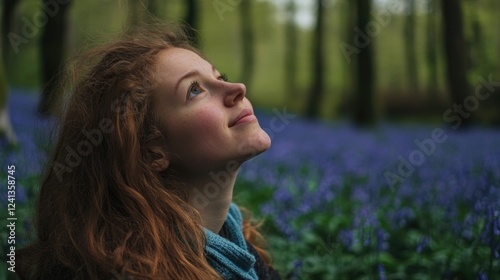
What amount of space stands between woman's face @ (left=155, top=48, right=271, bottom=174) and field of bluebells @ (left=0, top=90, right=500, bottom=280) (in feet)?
2.61

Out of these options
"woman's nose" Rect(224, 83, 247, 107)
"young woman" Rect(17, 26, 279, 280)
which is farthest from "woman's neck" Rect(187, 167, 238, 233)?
"woman's nose" Rect(224, 83, 247, 107)

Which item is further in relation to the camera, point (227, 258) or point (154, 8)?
point (154, 8)

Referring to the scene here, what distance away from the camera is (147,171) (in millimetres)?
1745

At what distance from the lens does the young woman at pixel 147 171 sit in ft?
5.45

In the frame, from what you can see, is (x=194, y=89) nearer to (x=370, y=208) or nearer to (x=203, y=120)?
(x=203, y=120)

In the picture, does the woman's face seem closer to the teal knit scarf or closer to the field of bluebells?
the teal knit scarf

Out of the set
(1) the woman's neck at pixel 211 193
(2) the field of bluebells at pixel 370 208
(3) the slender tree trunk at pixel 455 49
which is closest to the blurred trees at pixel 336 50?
(3) the slender tree trunk at pixel 455 49

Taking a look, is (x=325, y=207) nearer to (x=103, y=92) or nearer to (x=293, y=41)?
(x=103, y=92)

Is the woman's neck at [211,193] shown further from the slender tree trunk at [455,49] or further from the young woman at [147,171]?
the slender tree trunk at [455,49]

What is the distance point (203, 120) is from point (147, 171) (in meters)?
0.25

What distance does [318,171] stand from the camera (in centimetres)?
575

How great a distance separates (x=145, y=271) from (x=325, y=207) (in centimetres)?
280

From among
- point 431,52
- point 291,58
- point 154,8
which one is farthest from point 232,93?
point 291,58

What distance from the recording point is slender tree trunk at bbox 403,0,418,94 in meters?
21.5
